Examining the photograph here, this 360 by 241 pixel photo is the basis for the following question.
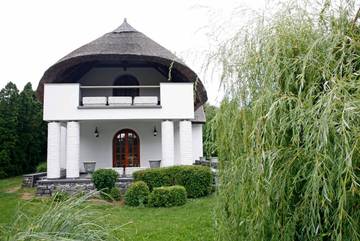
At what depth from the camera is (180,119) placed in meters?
14.9

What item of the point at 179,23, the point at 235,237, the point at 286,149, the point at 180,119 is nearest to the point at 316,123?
the point at 286,149

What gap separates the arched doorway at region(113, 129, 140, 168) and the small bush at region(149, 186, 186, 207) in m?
6.21

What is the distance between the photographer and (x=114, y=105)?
14719 mm

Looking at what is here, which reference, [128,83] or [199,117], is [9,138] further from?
[199,117]

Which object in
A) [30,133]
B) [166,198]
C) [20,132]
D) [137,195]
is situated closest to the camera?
[166,198]

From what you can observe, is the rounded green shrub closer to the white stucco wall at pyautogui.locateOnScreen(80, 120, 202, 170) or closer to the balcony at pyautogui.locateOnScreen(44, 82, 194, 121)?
the balcony at pyautogui.locateOnScreen(44, 82, 194, 121)

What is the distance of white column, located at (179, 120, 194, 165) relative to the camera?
14.5 metres

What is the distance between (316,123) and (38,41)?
17.8m

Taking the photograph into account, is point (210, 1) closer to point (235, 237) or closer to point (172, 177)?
point (235, 237)

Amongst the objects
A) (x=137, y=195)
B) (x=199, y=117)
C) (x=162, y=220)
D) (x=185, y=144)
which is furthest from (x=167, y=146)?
(x=199, y=117)

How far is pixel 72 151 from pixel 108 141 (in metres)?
3.17

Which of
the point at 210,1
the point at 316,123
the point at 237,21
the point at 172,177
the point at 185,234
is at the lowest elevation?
the point at 185,234

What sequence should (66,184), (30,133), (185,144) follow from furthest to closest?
1. (30,133)
2. (185,144)
3. (66,184)

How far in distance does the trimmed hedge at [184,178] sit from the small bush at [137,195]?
2.59 ft
